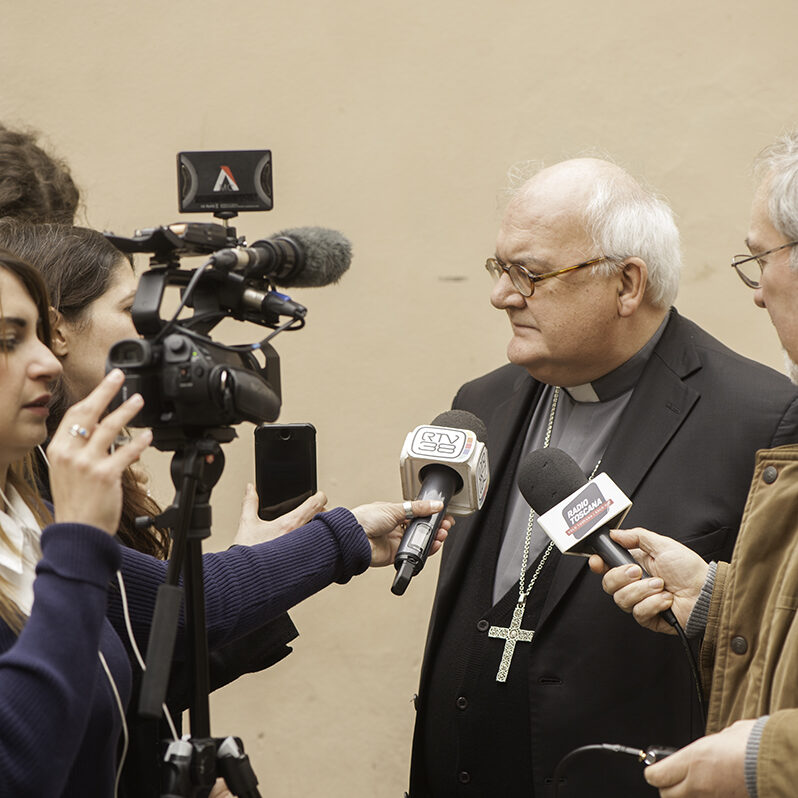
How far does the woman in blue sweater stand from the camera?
123 cm

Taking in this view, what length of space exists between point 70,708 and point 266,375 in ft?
1.72

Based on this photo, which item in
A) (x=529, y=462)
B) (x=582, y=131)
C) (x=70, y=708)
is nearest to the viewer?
(x=70, y=708)

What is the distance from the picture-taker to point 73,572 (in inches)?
49.7

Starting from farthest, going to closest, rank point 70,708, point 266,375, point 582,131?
1. point 582,131
2. point 266,375
3. point 70,708

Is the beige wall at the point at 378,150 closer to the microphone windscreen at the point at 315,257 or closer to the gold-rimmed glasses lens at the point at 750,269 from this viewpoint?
the gold-rimmed glasses lens at the point at 750,269

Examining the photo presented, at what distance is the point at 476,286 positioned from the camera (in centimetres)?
329

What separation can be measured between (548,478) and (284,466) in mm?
493

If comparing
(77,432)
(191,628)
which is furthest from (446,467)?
(77,432)

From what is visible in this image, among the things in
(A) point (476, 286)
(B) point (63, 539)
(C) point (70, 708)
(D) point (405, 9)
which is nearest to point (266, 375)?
(B) point (63, 539)

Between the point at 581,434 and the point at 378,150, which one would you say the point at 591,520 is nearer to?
the point at 581,434

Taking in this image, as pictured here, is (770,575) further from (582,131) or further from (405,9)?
(405,9)

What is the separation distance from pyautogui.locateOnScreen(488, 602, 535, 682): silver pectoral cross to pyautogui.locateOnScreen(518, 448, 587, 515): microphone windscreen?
0.34 metres

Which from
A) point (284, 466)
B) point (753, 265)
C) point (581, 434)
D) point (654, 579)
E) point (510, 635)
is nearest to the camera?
point (654, 579)

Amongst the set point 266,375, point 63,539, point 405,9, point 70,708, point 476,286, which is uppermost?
point 405,9
